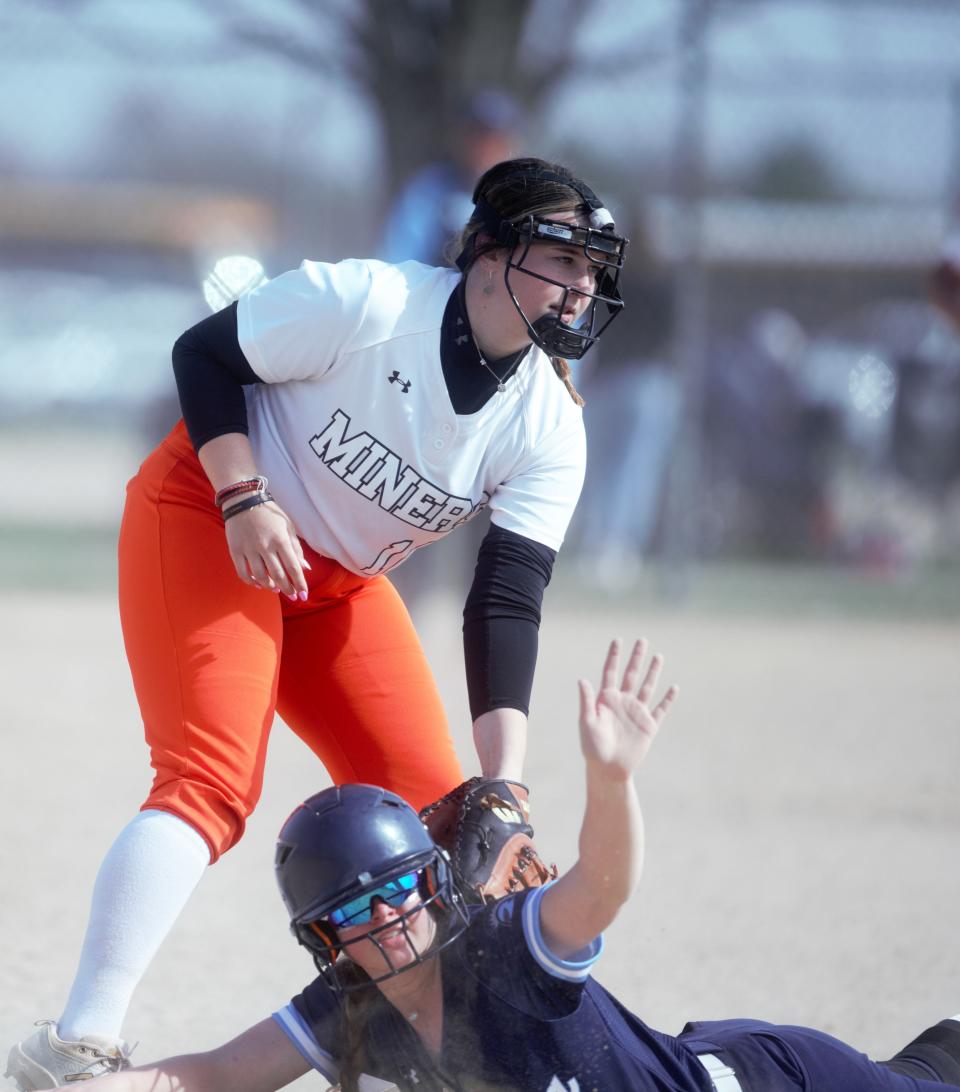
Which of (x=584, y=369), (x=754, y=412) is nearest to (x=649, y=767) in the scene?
(x=584, y=369)

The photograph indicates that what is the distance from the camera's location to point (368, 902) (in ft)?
7.23

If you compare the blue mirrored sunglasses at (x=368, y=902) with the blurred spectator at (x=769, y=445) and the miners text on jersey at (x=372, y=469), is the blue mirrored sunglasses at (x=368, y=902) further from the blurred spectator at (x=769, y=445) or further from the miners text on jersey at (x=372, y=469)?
the blurred spectator at (x=769, y=445)

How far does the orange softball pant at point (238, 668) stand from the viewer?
2.57 m

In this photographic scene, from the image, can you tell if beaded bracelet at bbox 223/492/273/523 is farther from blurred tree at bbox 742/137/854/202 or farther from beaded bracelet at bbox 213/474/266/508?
blurred tree at bbox 742/137/854/202

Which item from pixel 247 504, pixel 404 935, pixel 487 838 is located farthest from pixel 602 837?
pixel 247 504

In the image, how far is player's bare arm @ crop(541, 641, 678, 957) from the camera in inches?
84.4

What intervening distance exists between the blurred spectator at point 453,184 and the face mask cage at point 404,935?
3.92 metres

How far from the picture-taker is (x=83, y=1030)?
236 centimetres

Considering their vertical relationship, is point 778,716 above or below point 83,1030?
below

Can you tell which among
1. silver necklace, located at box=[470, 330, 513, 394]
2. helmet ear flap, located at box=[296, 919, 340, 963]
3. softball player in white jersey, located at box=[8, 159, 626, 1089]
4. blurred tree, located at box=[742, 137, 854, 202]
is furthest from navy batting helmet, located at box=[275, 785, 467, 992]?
blurred tree, located at box=[742, 137, 854, 202]

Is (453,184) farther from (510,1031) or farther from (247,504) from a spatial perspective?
(510,1031)

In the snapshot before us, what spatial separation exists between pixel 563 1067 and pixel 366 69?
8540 mm

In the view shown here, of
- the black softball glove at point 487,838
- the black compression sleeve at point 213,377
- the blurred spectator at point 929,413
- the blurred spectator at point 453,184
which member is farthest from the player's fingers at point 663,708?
the blurred spectator at point 929,413

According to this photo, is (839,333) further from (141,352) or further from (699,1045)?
(141,352)
